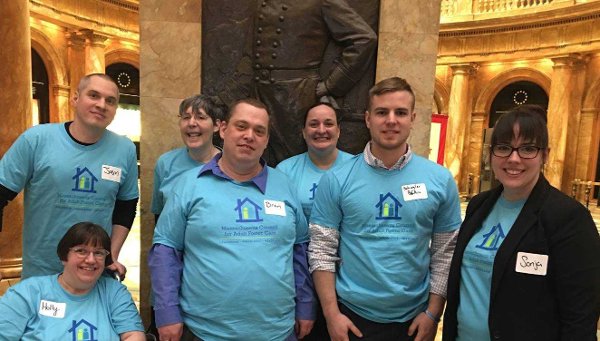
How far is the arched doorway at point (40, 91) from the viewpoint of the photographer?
11625 millimetres

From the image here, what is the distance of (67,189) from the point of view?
2381mm

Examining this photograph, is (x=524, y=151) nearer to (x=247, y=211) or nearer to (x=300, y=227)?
(x=300, y=227)

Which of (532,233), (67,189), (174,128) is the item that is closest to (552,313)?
(532,233)

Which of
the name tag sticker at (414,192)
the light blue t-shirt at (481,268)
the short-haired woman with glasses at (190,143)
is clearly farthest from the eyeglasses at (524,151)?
the short-haired woman with glasses at (190,143)

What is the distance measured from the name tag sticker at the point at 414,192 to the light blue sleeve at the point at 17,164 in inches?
77.5

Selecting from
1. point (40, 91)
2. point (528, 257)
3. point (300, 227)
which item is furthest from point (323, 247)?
point (40, 91)

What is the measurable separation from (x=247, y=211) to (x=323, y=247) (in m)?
0.42

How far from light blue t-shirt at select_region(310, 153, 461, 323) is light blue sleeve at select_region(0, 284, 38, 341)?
4.80ft

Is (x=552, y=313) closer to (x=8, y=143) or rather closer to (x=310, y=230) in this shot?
(x=310, y=230)

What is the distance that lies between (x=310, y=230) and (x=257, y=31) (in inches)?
61.4

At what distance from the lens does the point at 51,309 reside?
2139 mm

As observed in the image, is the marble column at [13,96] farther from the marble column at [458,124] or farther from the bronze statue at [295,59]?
the marble column at [458,124]

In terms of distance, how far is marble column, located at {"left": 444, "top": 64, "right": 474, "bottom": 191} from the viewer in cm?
1468

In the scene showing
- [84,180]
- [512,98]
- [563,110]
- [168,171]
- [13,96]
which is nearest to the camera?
[84,180]
